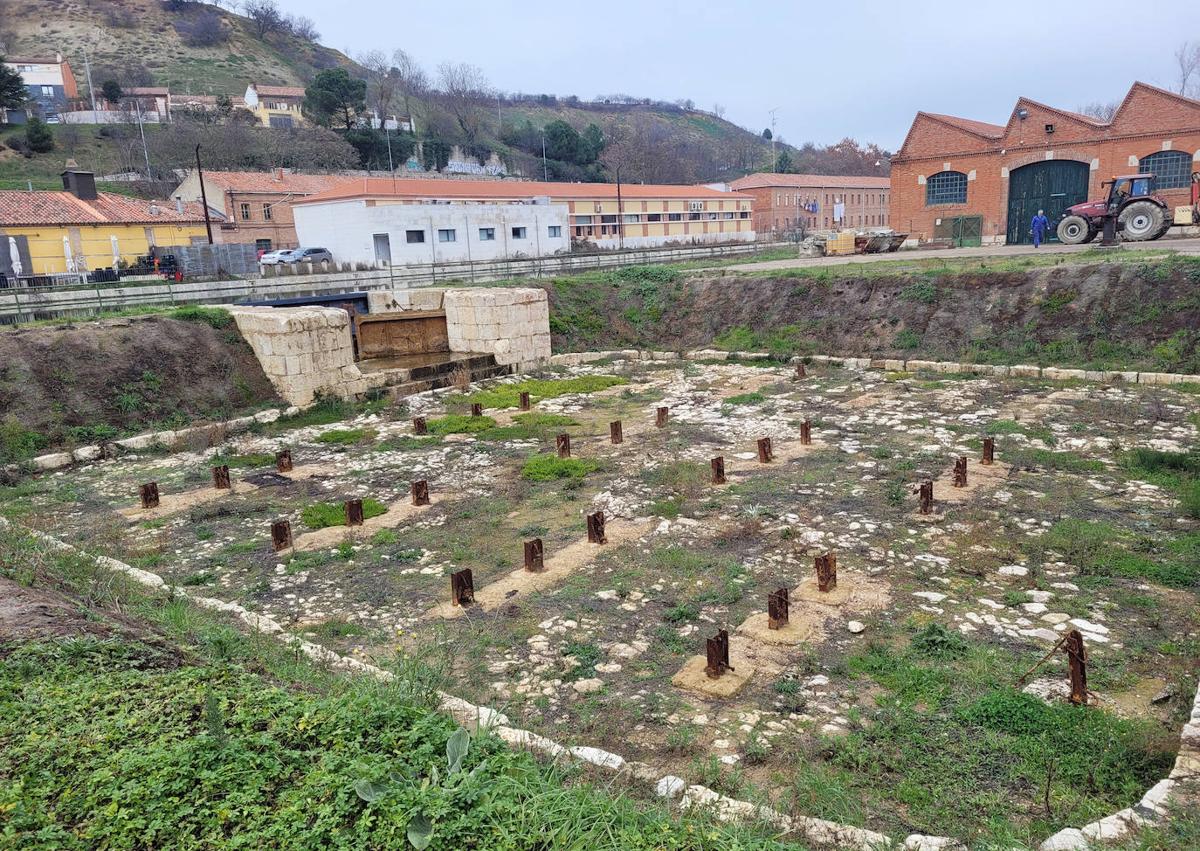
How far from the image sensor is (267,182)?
4769 centimetres

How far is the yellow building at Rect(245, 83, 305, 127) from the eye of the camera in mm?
80000

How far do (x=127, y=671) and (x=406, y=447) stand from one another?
7.95 metres

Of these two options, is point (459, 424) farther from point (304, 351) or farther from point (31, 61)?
point (31, 61)

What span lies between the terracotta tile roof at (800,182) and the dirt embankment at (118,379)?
167ft

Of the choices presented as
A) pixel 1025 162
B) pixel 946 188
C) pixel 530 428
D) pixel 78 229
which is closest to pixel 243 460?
pixel 530 428

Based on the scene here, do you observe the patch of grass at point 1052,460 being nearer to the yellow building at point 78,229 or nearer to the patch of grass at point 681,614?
the patch of grass at point 681,614

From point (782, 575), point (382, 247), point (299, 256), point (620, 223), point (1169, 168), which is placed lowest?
point (782, 575)

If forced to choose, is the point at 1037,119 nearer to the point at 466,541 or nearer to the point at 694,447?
the point at 694,447

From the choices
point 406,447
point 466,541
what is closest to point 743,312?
point 406,447

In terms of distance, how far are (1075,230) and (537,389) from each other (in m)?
17.5

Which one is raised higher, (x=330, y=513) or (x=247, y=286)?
(x=247, y=286)

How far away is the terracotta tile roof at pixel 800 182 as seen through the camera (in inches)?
2355

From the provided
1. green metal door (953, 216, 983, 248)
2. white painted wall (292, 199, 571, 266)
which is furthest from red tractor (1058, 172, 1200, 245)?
white painted wall (292, 199, 571, 266)

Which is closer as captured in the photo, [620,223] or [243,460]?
[243,460]
